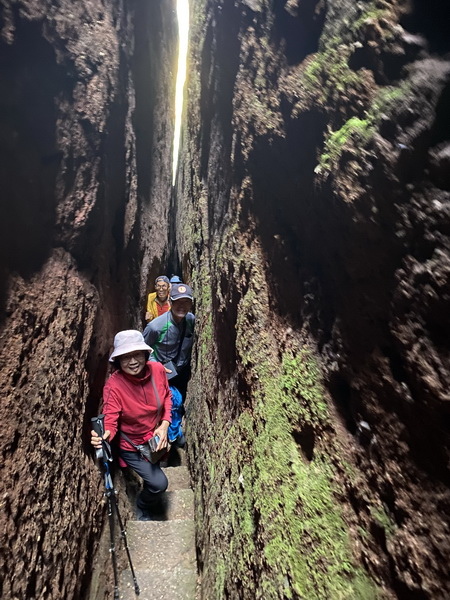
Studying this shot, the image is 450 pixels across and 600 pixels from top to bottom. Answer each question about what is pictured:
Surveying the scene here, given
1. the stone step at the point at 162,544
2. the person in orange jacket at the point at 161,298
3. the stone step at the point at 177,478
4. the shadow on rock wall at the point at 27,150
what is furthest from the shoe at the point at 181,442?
the shadow on rock wall at the point at 27,150

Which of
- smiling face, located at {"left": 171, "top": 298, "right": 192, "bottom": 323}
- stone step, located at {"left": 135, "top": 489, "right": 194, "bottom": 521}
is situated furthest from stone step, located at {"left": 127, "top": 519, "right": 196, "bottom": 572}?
smiling face, located at {"left": 171, "top": 298, "right": 192, "bottom": 323}

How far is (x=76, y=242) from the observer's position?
372 cm

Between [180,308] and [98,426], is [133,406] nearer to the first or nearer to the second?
[98,426]

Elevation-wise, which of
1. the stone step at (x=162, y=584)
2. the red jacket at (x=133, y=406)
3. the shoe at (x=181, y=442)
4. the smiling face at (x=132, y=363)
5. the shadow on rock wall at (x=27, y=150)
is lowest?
the shoe at (x=181, y=442)

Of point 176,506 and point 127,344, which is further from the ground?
point 127,344

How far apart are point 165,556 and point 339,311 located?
11.3 feet

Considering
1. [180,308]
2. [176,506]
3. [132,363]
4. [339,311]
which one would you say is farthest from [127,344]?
[339,311]

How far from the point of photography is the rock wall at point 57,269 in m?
2.26

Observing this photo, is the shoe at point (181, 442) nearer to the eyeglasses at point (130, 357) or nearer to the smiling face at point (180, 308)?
the smiling face at point (180, 308)

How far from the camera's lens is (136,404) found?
11.4 ft

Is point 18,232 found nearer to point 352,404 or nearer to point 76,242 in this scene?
point 76,242

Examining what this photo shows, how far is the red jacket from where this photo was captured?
3.38 m

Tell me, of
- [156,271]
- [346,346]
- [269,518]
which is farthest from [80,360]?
[156,271]

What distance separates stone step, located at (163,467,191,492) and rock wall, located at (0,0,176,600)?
1.50 meters
